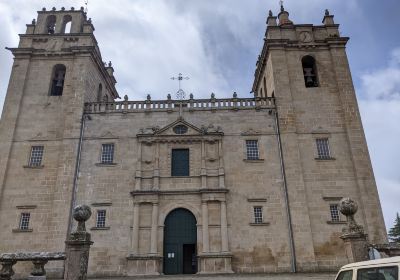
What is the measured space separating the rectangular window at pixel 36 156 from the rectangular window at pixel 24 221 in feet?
11.0

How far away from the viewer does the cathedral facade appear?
861 inches

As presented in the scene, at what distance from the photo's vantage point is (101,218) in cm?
2264

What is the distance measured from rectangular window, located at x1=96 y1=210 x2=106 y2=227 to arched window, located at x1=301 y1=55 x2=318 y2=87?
16.8m

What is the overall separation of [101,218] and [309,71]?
17811 mm

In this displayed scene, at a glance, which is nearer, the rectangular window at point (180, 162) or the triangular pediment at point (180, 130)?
the rectangular window at point (180, 162)

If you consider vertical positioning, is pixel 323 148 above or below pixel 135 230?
above

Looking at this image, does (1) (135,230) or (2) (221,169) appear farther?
(2) (221,169)

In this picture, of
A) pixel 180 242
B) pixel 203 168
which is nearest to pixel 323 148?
pixel 203 168

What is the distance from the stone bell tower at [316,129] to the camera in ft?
72.7

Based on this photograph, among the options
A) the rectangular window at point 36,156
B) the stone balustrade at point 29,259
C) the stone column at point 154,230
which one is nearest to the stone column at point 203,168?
the stone column at point 154,230

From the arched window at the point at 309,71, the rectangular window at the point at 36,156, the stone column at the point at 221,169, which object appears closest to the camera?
the stone column at the point at 221,169

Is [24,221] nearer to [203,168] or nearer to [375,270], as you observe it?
[203,168]

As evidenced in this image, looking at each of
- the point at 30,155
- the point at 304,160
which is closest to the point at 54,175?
the point at 30,155

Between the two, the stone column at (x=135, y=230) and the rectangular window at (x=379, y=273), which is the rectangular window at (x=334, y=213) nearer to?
the stone column at (x=135, y=230)
